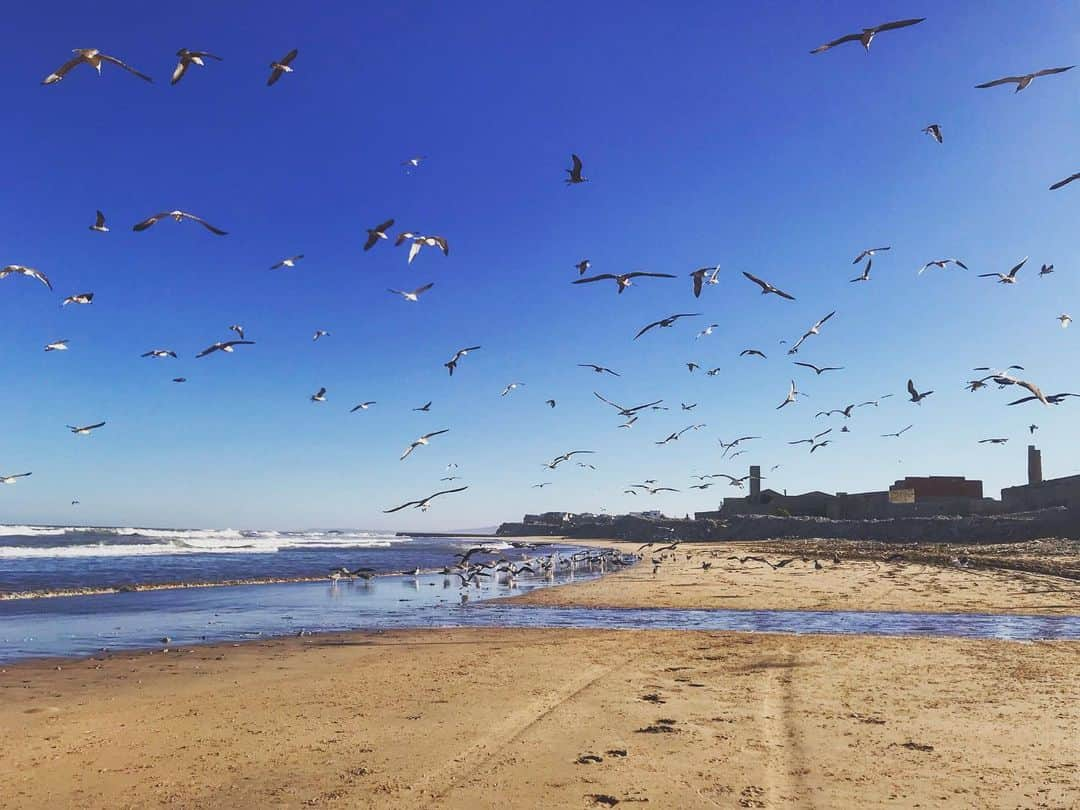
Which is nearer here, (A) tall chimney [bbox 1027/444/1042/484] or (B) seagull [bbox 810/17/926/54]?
(B) seagull [bbox 810/17/926/54]

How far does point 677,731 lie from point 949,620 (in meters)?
12.7

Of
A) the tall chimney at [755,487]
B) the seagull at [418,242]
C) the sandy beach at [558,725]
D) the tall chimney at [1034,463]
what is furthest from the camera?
the tall chimney at [755,487]

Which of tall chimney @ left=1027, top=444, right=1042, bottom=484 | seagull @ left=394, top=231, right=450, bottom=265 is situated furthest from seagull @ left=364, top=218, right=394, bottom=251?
tall chimney @ left=1027, top=444, right=1042, bottom=484

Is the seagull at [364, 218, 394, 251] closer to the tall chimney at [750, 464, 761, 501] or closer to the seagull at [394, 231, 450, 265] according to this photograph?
the seagull at [394, 231, 450, 265]

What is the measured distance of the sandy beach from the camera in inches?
259

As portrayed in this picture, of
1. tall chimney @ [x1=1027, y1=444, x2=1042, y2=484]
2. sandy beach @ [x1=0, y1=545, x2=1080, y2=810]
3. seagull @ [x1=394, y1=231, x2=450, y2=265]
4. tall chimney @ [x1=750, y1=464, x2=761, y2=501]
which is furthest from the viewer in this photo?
tall chimney @ [x1=750, y1=464, x2=761, y2=501]

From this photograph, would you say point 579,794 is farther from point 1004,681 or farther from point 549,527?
point 549,527

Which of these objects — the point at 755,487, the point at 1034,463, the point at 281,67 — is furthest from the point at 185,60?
the point at 755,487

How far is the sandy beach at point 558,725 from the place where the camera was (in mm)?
6566

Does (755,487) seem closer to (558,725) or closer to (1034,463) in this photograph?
(1034,463)

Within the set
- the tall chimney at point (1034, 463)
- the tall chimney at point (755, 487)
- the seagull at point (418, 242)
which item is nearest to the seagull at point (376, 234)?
the seagull at point (418, 242)

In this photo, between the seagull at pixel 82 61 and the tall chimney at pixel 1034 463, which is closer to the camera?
the seagull at pixel 82 61

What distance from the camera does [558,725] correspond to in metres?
8.63

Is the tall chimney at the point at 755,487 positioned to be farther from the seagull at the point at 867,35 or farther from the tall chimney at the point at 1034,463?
the seagull at the point at 867,35
